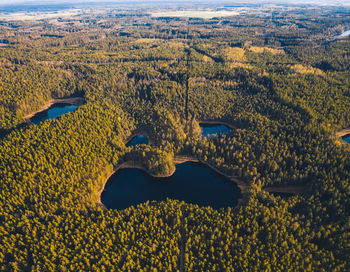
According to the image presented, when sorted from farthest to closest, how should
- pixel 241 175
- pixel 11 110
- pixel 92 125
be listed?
pixel 11 110 < pixel 92 125 < pixel 241 175

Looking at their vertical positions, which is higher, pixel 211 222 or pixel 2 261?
pixel 211 222

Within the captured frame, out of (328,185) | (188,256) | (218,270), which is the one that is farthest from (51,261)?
(328,185)

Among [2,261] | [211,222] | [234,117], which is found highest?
[234,117]

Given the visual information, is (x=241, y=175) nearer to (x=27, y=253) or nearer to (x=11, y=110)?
(x=27, y=253)

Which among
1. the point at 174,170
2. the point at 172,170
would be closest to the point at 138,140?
the point at 174,170

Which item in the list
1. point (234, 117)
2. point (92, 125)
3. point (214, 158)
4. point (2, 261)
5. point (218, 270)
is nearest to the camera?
point (218, 270)

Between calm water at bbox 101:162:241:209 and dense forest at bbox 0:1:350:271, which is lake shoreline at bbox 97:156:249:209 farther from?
dense forest at bbox 0:1:350:271
